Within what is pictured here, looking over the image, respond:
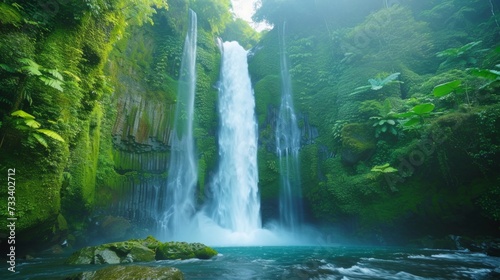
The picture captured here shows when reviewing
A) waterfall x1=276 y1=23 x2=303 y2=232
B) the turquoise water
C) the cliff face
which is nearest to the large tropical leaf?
the turquoise water

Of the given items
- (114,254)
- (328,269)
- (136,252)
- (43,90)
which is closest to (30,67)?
(43,90)

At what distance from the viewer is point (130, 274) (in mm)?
3789

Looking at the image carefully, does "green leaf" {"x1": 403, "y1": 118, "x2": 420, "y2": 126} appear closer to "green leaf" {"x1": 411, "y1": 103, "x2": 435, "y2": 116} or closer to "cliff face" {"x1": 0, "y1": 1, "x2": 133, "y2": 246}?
"green leaf" {"x1": 411, "y1": 103, "x2": 435, "y2": 116}

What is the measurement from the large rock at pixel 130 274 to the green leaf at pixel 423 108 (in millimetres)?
9453

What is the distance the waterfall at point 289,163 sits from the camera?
1357 cm

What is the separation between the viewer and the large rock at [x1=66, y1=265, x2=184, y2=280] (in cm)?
373

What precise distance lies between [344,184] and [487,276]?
722 cm

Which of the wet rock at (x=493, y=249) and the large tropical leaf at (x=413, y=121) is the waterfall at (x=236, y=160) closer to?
the large tropical leaf at (x=413, y=121)

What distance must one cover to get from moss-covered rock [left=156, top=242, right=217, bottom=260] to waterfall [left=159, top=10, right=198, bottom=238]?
6.43 metres

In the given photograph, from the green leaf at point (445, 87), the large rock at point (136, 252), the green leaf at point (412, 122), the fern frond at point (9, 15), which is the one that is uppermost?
the fern frond at point (9, 15)

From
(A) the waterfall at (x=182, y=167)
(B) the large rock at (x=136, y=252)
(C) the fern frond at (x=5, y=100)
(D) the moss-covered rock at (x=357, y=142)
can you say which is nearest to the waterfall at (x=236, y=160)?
(A) the waterfall at (x=182, y=167)

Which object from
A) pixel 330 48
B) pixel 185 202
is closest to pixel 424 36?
pixel 330 48

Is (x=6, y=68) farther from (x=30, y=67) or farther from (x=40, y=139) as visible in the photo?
(x=40, y=139)

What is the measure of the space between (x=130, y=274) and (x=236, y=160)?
11138mm
